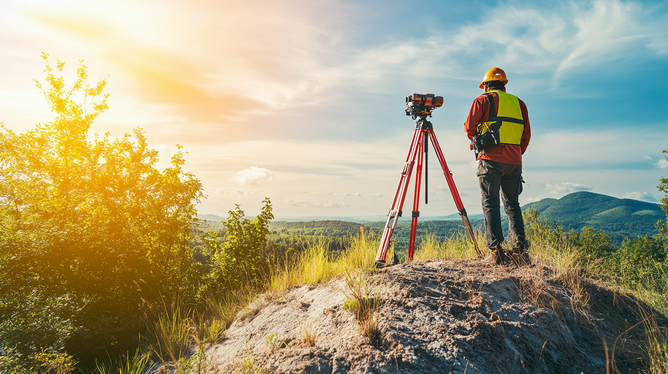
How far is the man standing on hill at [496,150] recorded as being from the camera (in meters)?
4.28

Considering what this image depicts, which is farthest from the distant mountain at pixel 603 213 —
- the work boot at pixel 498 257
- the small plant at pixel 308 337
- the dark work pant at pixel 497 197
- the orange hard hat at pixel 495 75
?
the small plant at pixel 308 337

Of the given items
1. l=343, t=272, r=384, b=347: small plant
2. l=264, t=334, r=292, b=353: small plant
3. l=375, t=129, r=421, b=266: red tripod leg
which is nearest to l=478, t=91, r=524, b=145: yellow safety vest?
l=375, t=129, r=421, b=266: red tripod leg

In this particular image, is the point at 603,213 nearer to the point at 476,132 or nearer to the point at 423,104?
the point at 476,132

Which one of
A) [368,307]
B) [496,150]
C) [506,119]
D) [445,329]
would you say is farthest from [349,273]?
[506,119]

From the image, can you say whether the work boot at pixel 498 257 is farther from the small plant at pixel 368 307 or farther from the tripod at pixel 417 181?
the small plant at pixel 368 307

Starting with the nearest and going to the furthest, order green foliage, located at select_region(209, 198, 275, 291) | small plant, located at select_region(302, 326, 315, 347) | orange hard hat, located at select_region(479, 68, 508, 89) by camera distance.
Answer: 1. small plant, located at select_region(302, 326, 315, 347)
2. orange hard hat, located at select_region(479, 68, 508, 89)
3. green foliage, located at select_region(209, 198, 275, 291)

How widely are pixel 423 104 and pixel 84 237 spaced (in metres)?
5.91

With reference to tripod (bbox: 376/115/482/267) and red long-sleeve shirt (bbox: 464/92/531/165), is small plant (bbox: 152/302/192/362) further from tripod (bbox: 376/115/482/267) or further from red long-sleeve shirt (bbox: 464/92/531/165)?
red long-sleeve shirt (bbox: 464/92/531/165)

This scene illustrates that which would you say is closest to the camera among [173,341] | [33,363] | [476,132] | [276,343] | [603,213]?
[276,343]

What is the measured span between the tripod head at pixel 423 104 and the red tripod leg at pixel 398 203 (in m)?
0.29

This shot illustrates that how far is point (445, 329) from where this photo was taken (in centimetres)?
251

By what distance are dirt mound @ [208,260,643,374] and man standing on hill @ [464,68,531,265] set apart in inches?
19.8

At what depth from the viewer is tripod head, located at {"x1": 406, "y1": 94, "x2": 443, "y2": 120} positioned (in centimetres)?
473

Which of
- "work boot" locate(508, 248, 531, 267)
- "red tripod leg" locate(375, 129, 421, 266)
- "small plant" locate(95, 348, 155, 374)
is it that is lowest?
"small plant" locate(95, 348, 155, 374)
